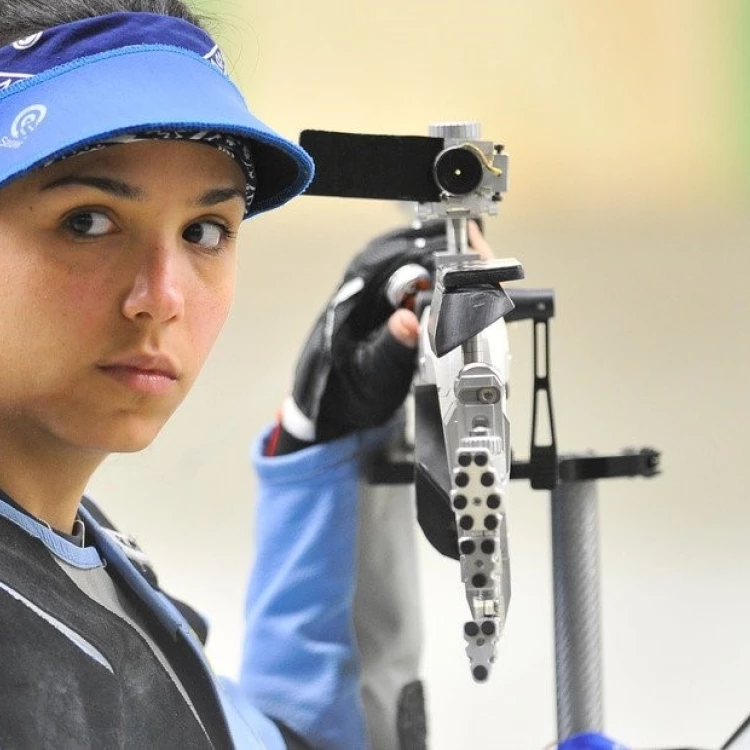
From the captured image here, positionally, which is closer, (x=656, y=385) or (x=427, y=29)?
(x=656, y=385)

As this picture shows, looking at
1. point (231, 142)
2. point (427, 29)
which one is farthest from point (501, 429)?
point (427, 29)

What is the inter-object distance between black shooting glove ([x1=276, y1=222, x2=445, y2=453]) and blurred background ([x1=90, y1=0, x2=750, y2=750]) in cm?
18

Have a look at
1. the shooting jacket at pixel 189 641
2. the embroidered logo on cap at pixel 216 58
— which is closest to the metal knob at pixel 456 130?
the embroidered logo on cap at pixel 216 58

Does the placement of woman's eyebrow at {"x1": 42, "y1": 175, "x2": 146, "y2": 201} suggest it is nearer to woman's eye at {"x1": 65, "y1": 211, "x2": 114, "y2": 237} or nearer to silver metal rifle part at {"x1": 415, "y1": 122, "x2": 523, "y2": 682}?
woman's eye at {"x1": 65, "y1": 211, "x2": 114, "y2": 237}

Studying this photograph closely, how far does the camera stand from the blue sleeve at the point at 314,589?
97cm

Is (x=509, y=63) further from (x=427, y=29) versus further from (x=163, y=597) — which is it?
(x=163, y=597)

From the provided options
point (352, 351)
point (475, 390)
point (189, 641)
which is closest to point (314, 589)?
point (352, 351)

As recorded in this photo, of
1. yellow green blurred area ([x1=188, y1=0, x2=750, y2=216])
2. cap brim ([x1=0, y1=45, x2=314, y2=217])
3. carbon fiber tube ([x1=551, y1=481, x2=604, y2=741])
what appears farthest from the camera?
yellow green blurred area ([x1=188, y1=0, x2=750, y2=216])

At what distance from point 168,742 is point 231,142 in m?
0.27

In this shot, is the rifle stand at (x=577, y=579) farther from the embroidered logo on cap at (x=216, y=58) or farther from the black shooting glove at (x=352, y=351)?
the embroidered logo on cap at (x=216, y=58)

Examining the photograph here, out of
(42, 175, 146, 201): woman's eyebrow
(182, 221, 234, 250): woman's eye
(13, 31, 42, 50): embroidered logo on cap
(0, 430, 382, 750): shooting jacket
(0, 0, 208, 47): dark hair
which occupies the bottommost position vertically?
(0, 430, 382, 750): shooting jacket

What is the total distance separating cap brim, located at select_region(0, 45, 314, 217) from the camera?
1.79ft

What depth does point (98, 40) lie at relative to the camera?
0.58 m

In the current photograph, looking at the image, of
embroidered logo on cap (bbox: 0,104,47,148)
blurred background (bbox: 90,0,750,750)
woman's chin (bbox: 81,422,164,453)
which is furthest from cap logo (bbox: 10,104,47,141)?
blurred background (bbox: 90,0,750,750)
